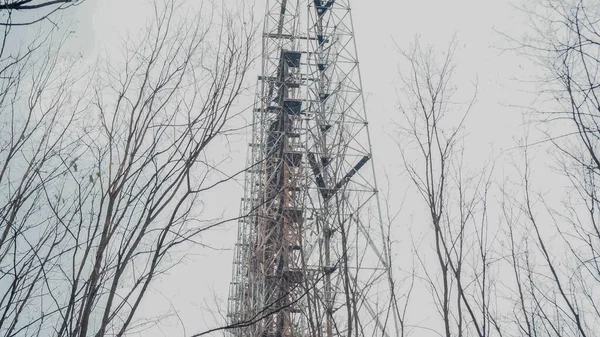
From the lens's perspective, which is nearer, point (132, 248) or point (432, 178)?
point (132, 248)

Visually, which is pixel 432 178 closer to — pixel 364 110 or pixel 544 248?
pixel 544 248

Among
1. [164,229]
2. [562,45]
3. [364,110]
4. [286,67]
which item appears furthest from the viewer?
[286,67]

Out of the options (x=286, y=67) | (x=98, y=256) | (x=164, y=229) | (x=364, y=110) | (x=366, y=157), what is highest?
(x=286, y=67)

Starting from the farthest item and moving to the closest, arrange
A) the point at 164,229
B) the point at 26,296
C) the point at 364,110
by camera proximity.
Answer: the point at 364,110, the point at 26,296, the point at 164,229

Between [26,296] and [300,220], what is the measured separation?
2471mm

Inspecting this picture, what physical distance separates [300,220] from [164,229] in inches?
90.7

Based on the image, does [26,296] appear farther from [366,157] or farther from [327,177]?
[366,157]

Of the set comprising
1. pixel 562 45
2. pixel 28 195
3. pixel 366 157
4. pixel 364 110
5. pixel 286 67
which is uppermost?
pixel 286 67

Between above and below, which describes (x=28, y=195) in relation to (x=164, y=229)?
above

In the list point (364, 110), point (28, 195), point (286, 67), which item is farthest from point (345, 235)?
point (286, 67)

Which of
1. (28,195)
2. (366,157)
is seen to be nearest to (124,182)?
(28,195)

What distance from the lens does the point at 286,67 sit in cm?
1391

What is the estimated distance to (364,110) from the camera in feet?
33.4

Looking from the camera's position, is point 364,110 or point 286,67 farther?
point 286,67
